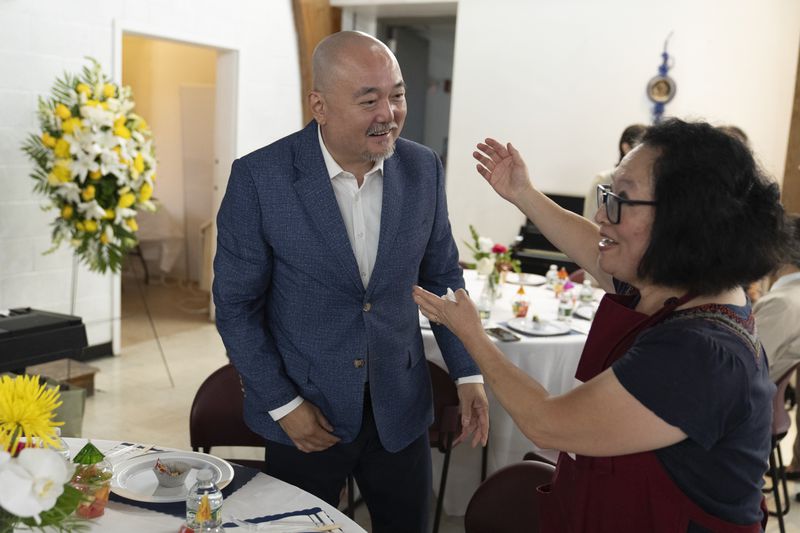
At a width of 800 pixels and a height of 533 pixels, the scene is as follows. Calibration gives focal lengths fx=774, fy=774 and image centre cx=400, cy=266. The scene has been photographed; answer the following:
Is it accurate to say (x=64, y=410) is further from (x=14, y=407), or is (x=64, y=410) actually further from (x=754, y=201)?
(x=754, y=201)

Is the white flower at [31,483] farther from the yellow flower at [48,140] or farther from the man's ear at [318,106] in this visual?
the yellow flower at [48,140]

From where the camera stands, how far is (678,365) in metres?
1.27

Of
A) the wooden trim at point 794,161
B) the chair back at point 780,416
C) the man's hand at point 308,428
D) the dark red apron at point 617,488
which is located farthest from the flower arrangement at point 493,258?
the wooden trim at point 794,161

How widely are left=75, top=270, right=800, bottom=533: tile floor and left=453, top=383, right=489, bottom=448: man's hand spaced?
1427 mm

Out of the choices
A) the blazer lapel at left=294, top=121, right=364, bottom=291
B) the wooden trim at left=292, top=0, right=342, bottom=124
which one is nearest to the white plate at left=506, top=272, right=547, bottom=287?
the blazer lapel at left=294, top=121, right=364, bottom=291

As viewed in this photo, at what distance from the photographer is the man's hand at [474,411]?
2100 mm

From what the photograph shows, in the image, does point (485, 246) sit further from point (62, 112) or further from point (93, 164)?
point (62, 112)

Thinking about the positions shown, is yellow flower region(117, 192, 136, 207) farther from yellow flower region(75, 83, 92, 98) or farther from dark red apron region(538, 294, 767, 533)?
dark red apron region(538, 294, 767, 533)

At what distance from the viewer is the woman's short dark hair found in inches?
51.5

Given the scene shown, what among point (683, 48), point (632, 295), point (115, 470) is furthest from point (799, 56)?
point (115, 470)

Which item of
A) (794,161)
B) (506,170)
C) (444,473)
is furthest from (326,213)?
(794,161)

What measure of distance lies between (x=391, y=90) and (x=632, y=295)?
80 cm

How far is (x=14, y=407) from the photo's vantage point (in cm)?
104

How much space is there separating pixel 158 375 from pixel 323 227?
12.6ft
